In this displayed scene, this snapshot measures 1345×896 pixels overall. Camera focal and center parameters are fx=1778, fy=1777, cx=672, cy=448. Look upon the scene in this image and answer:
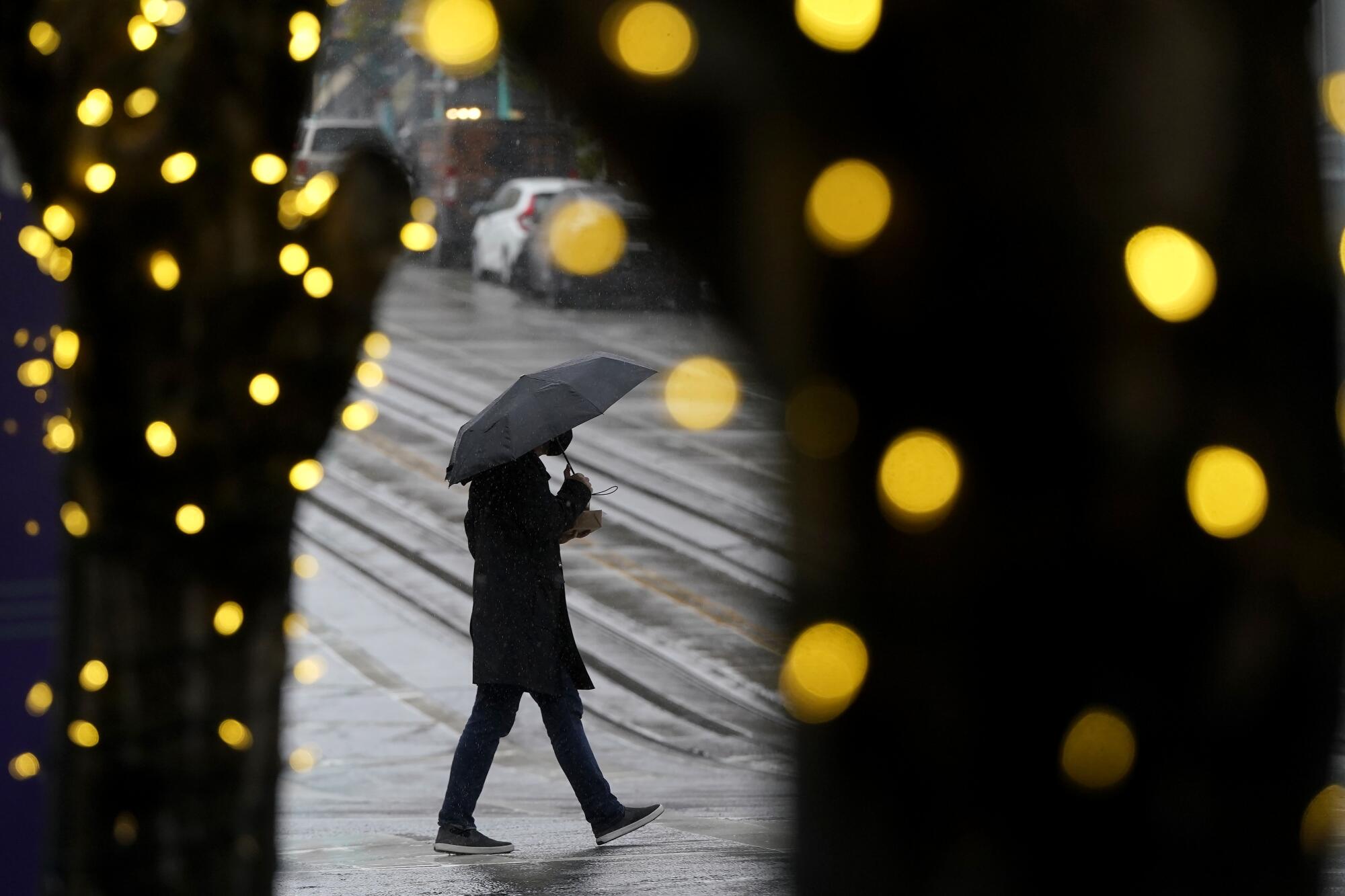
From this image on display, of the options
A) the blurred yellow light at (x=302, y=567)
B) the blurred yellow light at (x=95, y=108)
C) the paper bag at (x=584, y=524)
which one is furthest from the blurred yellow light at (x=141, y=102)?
the paper bag at (x=584, y=524)

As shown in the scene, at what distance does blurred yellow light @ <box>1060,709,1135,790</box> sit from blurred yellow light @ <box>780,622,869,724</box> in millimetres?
202

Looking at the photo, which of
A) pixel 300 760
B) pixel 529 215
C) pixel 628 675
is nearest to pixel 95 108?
pixel 300 760

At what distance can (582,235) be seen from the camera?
26859mm

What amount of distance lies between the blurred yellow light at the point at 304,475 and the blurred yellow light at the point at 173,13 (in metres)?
0.76

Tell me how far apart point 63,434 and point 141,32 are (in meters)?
0.70

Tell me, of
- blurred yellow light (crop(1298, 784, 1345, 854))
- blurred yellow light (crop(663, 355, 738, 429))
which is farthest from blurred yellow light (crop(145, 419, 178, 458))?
blurred yellow light (crop(663, 355, 738, 429))

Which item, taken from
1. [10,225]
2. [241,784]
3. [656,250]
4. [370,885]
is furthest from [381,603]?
[656,250]

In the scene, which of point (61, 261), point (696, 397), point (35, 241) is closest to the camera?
point (61, 261)

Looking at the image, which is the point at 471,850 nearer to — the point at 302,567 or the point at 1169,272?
the point at 302,567

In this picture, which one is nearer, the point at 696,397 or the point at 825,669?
the point at 825,669

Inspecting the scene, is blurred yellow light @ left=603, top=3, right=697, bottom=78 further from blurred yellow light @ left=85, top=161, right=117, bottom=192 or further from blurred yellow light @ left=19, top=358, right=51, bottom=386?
blurred yellow light @ left=19, top=358, right=51, bottom=386

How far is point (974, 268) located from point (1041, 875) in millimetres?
535

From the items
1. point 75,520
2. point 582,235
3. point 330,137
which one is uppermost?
point 75,520

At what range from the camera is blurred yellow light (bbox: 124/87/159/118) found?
2834 millimetres
